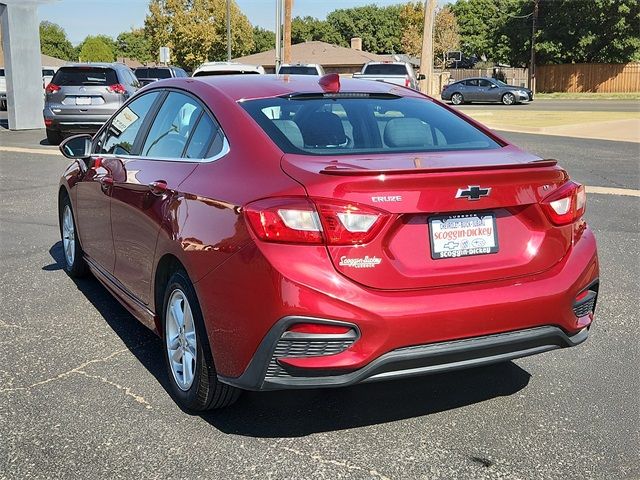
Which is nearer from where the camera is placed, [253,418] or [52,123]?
[253,418]

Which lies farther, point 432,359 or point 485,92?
point 485,92

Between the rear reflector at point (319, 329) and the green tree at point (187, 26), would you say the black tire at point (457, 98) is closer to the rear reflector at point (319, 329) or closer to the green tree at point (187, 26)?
the green tree at point (187, 26)

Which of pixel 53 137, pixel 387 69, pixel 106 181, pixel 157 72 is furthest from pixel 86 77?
pixel 106 181

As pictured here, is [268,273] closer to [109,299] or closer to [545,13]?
[109,299]

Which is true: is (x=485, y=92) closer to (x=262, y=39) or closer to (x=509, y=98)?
(x=509, y=98)

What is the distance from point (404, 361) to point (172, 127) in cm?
203

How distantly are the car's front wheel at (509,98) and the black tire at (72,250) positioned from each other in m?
35.2

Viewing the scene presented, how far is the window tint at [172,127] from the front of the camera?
3.97 meters

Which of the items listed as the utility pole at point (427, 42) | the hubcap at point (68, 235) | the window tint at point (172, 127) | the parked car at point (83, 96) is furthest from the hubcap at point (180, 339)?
the utility pole at point (427, 42)

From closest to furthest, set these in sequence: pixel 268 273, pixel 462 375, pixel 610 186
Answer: pixel 268 273, pixel 462 375, pixel 610 186

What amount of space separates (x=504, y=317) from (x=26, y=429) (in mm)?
2270

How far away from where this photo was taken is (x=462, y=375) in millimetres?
4098

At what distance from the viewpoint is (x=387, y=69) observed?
24.3 m

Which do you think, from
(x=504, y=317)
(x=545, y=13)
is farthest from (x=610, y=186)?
(x=545, y=13)
